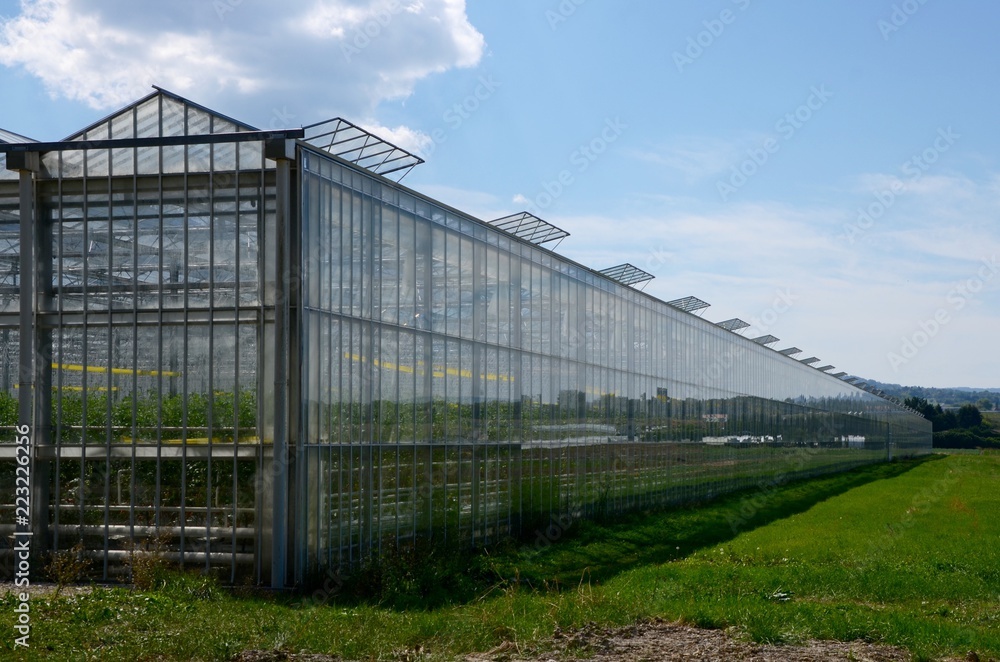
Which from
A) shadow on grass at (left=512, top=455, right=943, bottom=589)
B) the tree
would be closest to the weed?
shadow on grass at (left=512, top=455, right=943, bottom=589)

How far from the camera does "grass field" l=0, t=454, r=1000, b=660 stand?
35.5 ft

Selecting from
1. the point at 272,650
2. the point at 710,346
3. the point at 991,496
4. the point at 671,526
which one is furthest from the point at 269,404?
the point at 991,496

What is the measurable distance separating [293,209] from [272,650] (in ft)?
22.2

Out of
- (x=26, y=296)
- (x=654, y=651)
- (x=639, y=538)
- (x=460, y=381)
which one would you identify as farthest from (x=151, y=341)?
(x=639, y=538)

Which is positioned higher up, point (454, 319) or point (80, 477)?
point (454, 319)

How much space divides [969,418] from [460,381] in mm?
148931

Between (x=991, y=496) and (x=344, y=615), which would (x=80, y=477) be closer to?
(x=344, y=615)

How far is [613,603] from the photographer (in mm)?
13062

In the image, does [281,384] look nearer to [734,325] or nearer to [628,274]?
[628,274]

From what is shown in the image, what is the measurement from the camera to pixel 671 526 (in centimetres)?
2591

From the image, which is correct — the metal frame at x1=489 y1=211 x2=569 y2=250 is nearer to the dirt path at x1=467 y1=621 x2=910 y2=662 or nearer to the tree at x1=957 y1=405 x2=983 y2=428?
the dirt path at x1=467 y1=621 x2=910 y2=662

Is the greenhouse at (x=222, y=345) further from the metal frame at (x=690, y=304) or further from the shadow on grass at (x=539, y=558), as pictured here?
the metal frame at (x=690, y=304)

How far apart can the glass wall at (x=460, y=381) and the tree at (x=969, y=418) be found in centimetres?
12771

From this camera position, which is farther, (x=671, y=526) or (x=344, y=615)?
(x=671, y=526)
